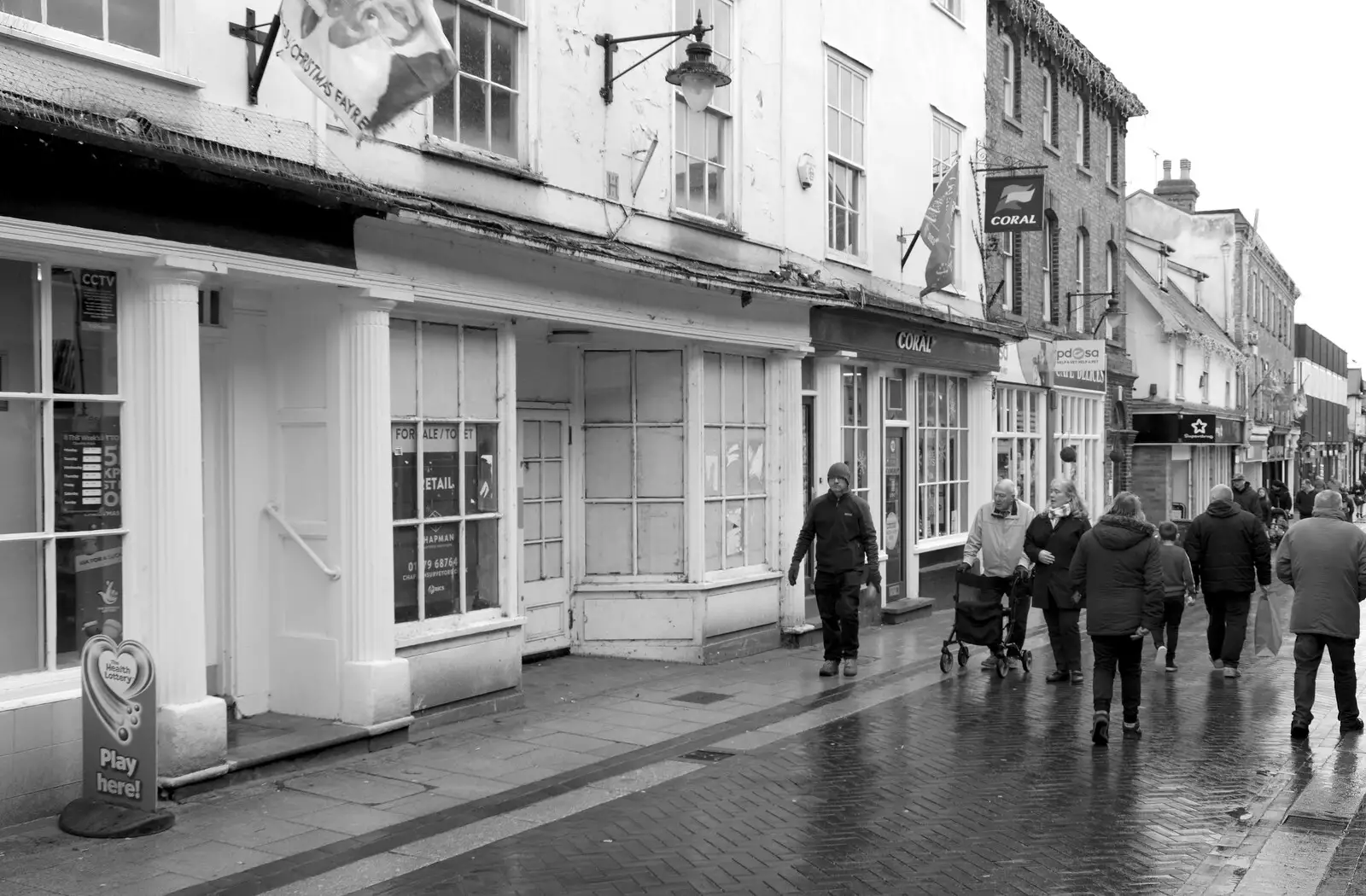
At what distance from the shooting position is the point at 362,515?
332 inches

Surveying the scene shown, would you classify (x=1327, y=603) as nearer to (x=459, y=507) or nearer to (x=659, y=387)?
(x=659, y=387)

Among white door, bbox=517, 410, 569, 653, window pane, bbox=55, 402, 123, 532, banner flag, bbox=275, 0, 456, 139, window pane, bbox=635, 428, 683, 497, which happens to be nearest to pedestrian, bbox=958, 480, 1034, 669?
window pane, bbox=635, 428, 683, 497

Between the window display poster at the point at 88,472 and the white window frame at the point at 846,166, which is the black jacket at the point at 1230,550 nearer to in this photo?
the white window frame at the point at 846,166

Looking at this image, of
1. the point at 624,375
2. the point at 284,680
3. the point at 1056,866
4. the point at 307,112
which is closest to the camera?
the point at 1056,866

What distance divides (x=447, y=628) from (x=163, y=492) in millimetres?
2614

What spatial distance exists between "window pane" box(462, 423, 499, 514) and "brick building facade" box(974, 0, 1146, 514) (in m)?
10.8

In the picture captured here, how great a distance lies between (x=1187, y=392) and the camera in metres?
32.6

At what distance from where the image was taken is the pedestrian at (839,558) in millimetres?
11680

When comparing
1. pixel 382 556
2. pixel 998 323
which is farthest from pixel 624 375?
pixel 998 323

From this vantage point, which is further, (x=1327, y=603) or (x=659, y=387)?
(x=659, y=387)

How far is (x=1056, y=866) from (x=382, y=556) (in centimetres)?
463

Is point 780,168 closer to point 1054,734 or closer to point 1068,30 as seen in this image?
point 1054,734

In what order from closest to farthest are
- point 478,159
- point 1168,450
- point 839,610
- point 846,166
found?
point 478,159, point 839,610, point 846,166, point 1168,450

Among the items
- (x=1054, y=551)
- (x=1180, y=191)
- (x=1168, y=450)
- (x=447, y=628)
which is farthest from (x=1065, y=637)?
(x=1180, y=191)
